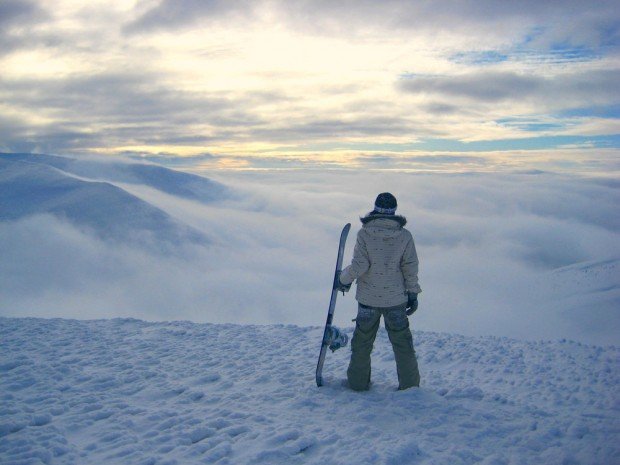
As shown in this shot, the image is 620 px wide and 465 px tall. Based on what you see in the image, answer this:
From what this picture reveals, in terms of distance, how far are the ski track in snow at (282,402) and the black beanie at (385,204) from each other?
224cm

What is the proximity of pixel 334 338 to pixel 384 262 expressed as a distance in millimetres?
1231

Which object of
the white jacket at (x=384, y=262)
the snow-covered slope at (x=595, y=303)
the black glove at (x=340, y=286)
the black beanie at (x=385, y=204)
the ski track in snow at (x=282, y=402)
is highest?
the black beanie at (x=385, y=204)

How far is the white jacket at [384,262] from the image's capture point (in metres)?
5.88

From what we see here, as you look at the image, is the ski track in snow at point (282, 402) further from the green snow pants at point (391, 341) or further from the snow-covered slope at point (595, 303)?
the snow-covered slope at point (595, 303)

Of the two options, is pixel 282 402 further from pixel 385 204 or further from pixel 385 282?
pixel 385 204

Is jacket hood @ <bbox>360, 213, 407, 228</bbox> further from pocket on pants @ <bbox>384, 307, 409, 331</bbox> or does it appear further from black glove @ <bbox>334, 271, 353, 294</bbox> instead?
pocket on pants @ <bbox>384, 307, 409, 331</bbox>

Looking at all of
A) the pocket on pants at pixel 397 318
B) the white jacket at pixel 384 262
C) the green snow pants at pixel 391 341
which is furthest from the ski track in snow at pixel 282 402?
the white jacket at pixel 384 262

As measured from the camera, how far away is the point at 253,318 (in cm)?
16200

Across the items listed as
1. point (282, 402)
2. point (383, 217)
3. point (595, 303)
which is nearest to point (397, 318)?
point (383, 217)

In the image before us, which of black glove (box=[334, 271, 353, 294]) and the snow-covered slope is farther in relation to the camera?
the snow-covered slope

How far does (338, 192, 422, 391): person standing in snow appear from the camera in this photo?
589 centimetres

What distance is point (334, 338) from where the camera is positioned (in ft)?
20.7

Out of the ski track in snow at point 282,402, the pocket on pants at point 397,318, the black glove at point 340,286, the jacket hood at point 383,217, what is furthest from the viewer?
the black glove at point 340,286

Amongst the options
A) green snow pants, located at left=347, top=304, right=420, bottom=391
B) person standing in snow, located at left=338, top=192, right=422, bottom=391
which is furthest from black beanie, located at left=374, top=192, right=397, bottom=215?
green snow pants, located at left=347, top=304, right=420, bottom=391
